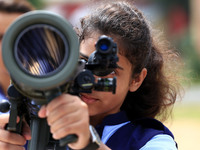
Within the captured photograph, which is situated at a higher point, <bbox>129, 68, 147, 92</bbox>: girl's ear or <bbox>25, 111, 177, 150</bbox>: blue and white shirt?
<bbox>129, 68, 147, 92</bbox>: girl's ear

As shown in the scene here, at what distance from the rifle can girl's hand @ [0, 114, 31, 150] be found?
0.18 metres

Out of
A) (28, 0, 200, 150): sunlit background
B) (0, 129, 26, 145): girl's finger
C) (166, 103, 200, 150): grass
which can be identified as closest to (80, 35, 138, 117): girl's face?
(0, 129, 26, 145): girl's finger

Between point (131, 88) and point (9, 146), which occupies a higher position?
point (131, 88)

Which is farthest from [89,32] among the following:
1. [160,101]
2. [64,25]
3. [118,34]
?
[64,25]

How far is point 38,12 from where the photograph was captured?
918 mm

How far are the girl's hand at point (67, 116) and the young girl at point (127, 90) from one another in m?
0.32

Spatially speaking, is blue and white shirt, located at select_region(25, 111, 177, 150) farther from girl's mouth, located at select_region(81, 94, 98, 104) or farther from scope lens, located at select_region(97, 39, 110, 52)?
scope lens, located at select_region(97, 39, 110, 52)

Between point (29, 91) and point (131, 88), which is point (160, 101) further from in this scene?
point (29, 91)

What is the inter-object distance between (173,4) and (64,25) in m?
23.0

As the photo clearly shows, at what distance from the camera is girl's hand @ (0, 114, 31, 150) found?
1224 millimetres

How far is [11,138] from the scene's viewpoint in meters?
1.22

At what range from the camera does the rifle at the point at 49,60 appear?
906 millimetres

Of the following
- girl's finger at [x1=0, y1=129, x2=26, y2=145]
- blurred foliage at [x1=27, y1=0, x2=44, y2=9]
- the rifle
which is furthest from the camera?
blurred foliage at [x1=27, y1=0, x2=44, y2=9]

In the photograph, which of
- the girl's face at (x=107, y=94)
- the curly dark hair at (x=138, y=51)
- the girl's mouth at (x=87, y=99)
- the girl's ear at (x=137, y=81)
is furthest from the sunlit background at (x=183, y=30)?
the girl's mouth at (x=87, y=99)
